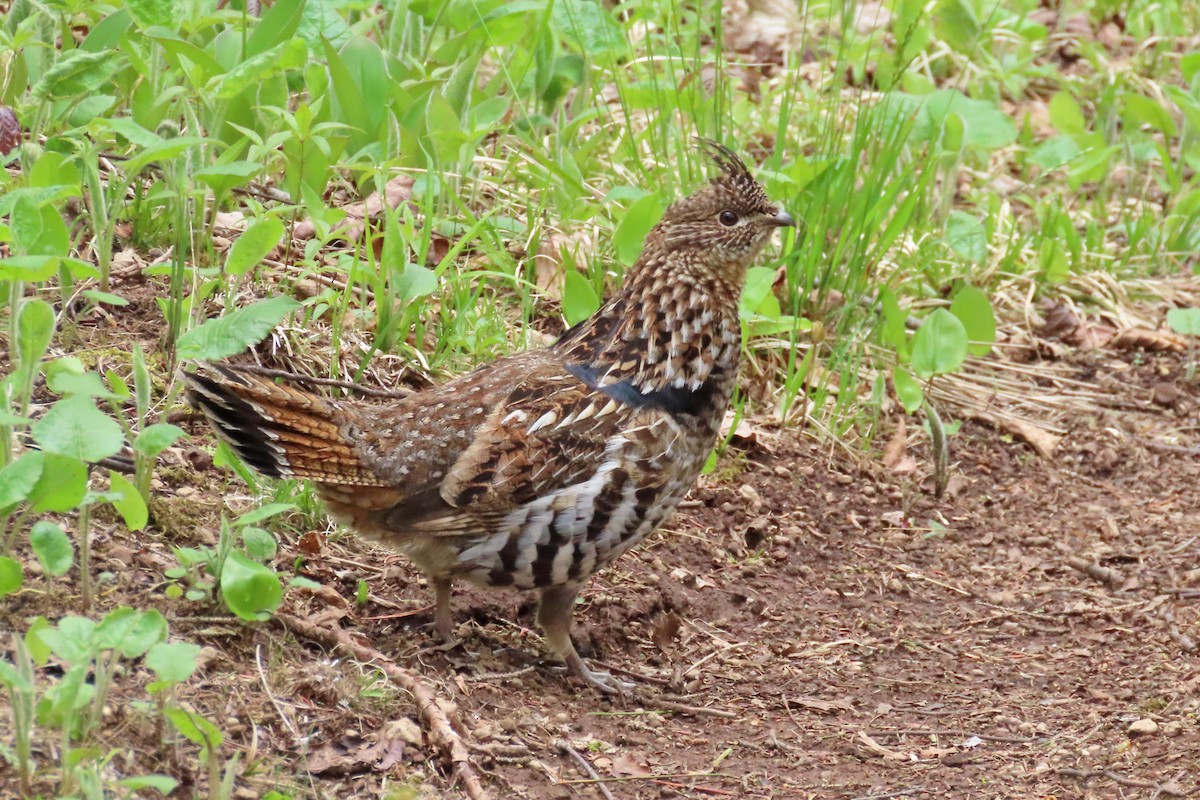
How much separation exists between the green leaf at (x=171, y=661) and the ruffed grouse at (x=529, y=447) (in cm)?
119

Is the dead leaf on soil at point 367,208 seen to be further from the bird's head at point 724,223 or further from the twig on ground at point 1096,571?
the twig on ground at point 1096,571

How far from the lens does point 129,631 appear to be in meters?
3.12

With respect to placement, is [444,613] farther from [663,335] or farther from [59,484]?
[59,484]

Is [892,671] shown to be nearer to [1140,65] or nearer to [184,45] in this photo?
[184,45]

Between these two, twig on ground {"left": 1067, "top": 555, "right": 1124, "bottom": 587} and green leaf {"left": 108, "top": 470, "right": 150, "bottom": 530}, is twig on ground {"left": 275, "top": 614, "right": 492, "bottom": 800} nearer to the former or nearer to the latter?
green leaf {"left": 108, "top": 470, "right": 150, "bottom": 530}

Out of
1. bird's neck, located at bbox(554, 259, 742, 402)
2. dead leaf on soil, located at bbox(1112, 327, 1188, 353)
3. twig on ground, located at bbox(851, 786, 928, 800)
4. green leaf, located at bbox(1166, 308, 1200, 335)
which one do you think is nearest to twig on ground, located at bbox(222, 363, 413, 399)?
bird's neck, located at bbox(554, 259, 742, 402)

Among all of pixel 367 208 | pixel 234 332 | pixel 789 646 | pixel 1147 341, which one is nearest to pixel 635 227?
pixel 367 208

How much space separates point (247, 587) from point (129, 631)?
708mm

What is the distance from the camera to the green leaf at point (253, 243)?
14.5ft

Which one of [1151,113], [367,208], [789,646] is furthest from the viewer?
[1151,113]

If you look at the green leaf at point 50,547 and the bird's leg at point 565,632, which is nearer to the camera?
the green leaf at point 50,547

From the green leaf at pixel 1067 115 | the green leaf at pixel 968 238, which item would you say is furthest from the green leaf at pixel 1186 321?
the green leaf at pixel 1067 115

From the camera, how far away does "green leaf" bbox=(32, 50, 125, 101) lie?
15.7ft

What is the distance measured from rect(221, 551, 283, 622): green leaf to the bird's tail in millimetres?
456
